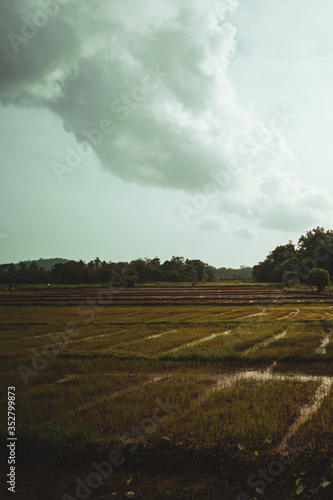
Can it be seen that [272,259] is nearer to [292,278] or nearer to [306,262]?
[306,262]

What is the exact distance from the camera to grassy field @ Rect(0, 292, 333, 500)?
4.29m

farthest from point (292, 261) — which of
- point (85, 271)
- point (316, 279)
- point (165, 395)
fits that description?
point (165, 395)

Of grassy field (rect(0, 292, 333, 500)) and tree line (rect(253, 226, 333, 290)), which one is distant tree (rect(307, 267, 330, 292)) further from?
grassy field (rect(0, 292, 333, 500))

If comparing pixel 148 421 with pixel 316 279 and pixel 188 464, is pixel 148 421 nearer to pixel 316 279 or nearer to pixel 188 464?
pixel 188 464

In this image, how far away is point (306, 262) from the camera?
65.8 m

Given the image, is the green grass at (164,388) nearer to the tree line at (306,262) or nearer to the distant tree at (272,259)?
the tree line at (306,262)

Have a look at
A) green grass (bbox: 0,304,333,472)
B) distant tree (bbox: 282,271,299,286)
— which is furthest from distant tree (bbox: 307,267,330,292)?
green grass (bbox: 0,304,333,472)

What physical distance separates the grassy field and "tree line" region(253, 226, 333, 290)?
122 feet

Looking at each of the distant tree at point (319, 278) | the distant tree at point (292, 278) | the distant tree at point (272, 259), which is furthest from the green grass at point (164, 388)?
the distant tree at point (272, 259)

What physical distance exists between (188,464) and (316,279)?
4590 centimetres

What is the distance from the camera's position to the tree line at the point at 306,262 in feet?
150

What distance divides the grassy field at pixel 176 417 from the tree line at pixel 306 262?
37283 millimetres

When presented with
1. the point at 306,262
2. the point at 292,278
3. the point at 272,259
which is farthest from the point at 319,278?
the point at 272,259

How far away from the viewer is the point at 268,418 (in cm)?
573
